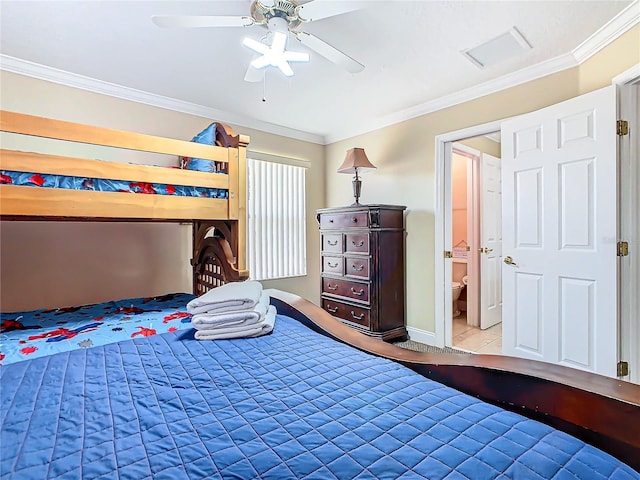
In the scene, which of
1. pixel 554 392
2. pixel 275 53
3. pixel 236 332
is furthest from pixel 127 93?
pixel 554 392

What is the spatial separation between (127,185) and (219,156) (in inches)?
20.4

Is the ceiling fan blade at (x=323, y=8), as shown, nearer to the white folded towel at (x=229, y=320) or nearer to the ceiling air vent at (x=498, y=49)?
the ceiling air vent at (x=498, y=49)

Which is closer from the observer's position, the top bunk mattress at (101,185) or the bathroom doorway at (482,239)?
the top bunk mattress at (101,185)

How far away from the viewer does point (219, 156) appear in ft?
6.32

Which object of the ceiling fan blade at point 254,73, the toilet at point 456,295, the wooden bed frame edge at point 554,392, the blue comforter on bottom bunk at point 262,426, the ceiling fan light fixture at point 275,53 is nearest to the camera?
the blue comforter on bottom bunk at point 262,426

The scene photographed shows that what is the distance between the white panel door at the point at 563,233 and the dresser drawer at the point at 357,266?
117cm

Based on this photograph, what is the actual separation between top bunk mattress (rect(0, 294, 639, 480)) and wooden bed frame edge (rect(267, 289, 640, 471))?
0.11 metres

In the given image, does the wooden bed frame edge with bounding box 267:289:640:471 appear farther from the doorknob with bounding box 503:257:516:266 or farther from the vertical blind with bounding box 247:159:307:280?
the vertical blind with bounding box 247:159:307:280

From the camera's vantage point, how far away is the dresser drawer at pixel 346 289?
10.3 feet

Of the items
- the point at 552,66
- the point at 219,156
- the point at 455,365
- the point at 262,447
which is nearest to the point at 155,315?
the point at 219,156

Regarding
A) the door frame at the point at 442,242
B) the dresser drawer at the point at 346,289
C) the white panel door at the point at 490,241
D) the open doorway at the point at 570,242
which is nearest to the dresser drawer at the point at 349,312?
the dresser drawer at the point at 346,289

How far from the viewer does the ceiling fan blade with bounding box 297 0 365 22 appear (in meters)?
1.42

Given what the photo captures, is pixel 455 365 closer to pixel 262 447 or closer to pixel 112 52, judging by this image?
pixel 262 447

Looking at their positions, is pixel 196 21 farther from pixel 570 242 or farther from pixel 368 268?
pixel 570 242
